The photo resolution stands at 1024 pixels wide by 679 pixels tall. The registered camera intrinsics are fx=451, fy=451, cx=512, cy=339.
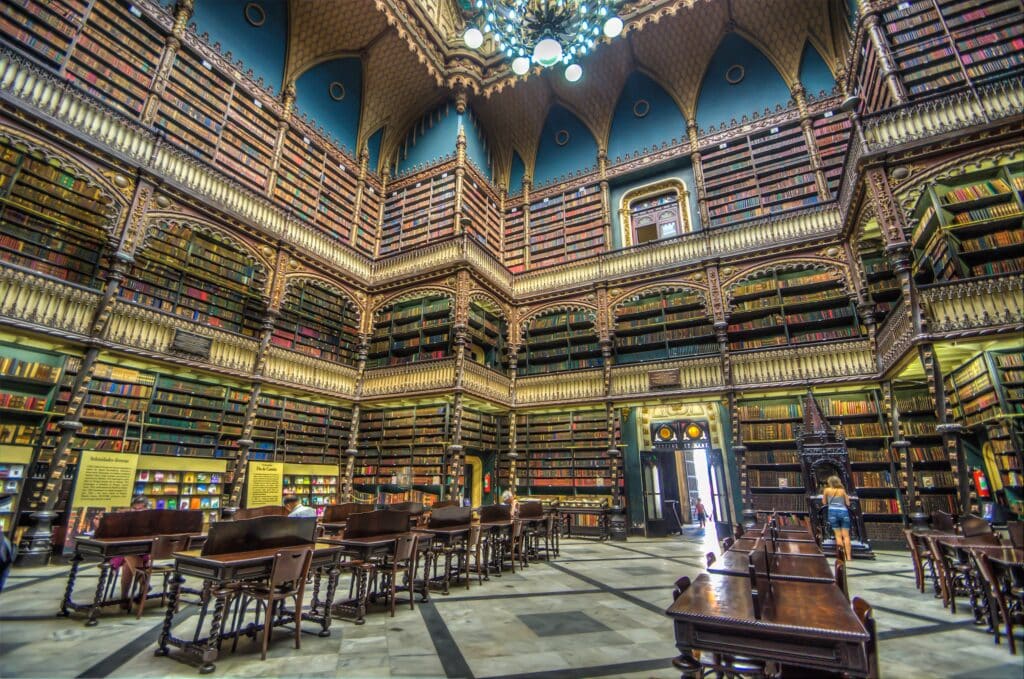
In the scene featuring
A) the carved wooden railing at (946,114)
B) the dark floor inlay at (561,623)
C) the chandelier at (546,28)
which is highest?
the chandelier at (546,28)

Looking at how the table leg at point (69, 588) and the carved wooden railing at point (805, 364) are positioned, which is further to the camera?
the carved wooden railing at point (805, 364)

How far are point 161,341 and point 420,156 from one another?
831 centimetres

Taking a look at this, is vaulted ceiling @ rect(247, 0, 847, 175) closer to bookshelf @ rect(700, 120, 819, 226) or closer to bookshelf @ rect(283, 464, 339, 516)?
bookshelf @ rect(700, 120, 819, 226)

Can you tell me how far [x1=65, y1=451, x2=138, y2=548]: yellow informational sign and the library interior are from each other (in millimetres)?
60

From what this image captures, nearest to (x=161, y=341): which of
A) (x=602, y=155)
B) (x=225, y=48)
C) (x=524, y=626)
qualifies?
(x=225, y=48)

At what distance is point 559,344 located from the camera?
11.6 meters

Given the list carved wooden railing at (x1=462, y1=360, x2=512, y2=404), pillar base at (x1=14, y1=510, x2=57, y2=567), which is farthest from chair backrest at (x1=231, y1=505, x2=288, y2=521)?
carved wooden railing at (x1=462, y1=360, x2=512, y2=404)

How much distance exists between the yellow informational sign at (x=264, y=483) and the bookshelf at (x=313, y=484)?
28cm

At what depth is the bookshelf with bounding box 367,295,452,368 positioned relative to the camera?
1080 centimetres

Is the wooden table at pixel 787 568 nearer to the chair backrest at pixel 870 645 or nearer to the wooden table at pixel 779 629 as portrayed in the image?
the wooden table at pixel 779 629

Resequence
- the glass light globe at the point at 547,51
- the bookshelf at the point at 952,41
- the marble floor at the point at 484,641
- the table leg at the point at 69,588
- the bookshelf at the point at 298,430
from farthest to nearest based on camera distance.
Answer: the bookshelf at the point at 298,430 → the glass light globe at the point at 547,51 → the bookshelf at the point at 952,41 → the table leg at the point at 69,588 → the marble floor at the point at 484,641

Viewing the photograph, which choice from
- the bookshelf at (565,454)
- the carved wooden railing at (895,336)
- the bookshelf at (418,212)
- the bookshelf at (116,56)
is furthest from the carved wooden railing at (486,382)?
the bookshelf at (116,56)

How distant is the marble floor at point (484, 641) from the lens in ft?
8.29

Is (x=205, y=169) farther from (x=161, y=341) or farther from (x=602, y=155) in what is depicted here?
(x=602, y=155)
